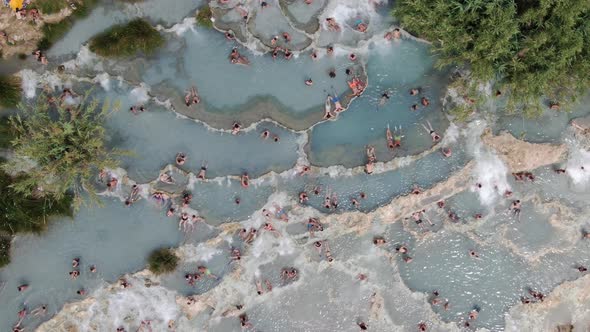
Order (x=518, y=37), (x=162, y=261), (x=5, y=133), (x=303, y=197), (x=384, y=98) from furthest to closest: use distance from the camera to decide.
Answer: (x=384, y=98), (x=303, y=197), (x=162, y=261), (x=5, y=133), (x=518, y=37)

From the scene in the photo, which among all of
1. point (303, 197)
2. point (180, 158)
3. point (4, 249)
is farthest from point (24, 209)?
point (303, 197)

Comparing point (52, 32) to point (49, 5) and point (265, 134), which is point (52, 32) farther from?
point (265, 134)

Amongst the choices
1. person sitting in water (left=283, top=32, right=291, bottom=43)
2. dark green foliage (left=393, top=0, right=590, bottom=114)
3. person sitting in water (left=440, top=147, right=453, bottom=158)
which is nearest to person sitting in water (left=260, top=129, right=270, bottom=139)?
person sitting in water (left=283, top=32, right=291, bottom=43)

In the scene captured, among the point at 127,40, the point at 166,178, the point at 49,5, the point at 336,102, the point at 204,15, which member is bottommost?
the point at 166,178

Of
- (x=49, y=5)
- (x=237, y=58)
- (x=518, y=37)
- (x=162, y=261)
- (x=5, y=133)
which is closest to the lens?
(x=518, y=37)

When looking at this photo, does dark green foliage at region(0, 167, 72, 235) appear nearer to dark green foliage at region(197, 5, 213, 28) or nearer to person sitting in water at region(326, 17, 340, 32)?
dark green foliage at region(197, 5, 213, 28)

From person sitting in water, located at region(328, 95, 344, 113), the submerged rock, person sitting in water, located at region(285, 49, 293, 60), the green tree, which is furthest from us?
the submerged rock
